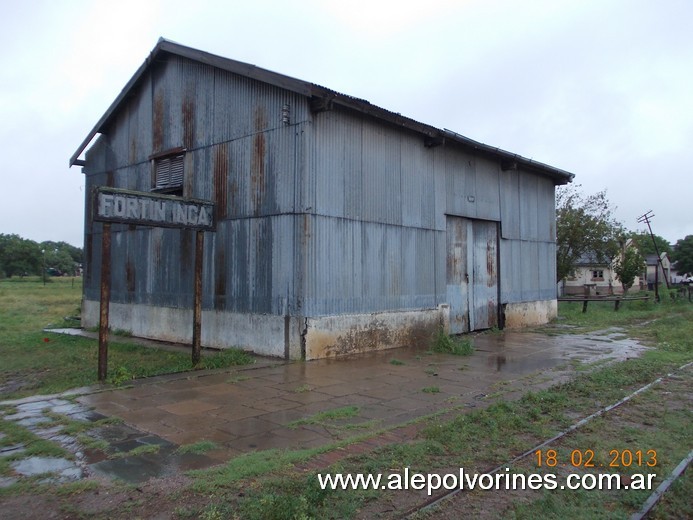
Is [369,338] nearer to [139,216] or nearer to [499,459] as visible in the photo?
[139,216]

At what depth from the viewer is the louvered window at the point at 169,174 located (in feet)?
44.4

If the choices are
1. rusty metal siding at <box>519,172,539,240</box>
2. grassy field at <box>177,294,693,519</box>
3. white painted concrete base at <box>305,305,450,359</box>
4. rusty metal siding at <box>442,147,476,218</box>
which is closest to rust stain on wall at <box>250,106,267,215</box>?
white painted concrete base at <box>305,305,450,359</box>

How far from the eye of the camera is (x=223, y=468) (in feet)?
14.8

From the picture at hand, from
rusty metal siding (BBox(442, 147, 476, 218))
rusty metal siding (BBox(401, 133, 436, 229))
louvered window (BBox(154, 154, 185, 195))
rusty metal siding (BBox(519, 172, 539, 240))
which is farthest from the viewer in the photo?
rusty metal siding (BBox(519, 172, 539, 240))

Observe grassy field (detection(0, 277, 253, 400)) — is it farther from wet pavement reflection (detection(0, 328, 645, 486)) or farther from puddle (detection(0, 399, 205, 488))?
puddle (detection(0, 399, 205, 488))

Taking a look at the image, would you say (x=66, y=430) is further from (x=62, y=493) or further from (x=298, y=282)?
(x=298, y=282)

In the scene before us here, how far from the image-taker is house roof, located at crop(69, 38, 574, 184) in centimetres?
1019

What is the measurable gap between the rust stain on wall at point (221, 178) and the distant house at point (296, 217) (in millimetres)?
42

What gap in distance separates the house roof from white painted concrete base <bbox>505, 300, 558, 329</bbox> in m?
4.65

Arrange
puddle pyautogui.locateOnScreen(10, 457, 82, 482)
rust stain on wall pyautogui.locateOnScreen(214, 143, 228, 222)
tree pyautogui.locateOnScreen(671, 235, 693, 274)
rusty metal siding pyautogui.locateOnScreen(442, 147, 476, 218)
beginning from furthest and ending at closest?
tree pyautogui.locateOnScreen(671, 235, 693, 274), rusty metal siding pyautogui.locateOnScreen(442, 147, 476, 218), rust stain on wall pyautogui.locateOnScreen(214, 143, 228, 222), puddle pyautogui.locateOnScreen(10, 457, 82, 482)

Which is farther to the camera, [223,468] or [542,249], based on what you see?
[542,249]

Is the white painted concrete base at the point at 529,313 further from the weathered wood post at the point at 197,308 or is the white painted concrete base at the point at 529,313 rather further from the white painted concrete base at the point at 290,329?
the weathered wood post at the point at 197,308

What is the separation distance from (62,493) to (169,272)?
987 centimetres

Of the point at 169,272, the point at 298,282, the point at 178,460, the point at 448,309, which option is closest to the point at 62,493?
the point at 178,460
